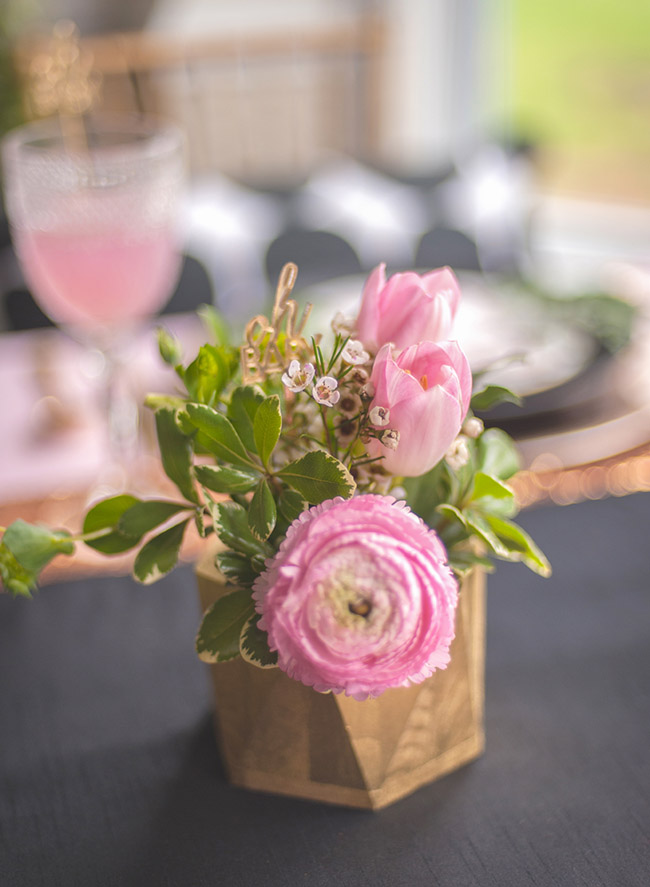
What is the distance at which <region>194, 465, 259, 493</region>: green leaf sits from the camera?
400 millimetres

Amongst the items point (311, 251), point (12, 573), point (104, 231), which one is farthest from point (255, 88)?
point (12, 573)

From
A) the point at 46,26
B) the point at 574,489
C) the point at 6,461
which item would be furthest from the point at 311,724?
the point at 46,26

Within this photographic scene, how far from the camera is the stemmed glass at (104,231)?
0.77 meters

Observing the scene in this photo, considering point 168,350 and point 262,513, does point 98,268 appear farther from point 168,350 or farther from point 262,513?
point 262,513

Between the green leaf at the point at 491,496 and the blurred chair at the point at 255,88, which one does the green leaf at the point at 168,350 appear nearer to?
the green leaf at the point at 491,496

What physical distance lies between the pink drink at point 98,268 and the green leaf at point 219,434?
45cm

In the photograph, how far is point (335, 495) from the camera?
384mm

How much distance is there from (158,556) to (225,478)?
0.06 m

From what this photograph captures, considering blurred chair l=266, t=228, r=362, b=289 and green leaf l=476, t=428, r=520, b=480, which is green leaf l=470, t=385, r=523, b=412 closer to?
green leaf l=476, t=428, r=520, b=480

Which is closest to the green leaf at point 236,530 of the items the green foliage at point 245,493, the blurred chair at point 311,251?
the green foliage at point 245,493

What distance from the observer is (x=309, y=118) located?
2.62 metres

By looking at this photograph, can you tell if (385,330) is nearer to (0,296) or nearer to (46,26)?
(0,296)

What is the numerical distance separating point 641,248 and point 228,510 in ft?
10.6

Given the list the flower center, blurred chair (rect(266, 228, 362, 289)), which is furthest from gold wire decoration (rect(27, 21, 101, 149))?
blurred chair (rect(266, 228, 362, 289))
